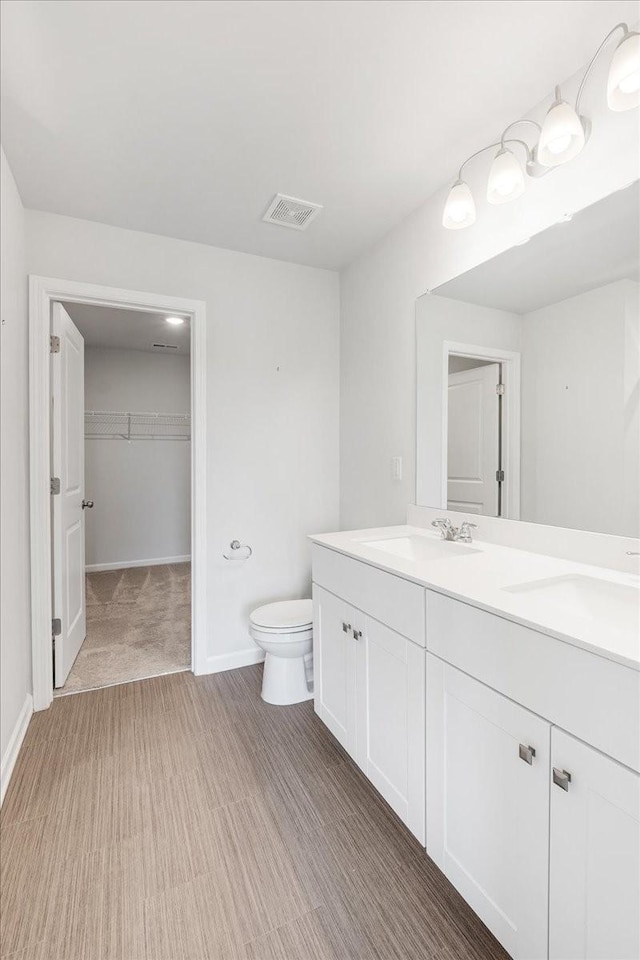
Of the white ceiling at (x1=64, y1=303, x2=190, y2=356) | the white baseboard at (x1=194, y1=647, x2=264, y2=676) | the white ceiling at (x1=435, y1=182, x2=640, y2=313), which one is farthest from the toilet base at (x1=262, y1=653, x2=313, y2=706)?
the white ceiling at (x1=64, y1=303, x2=190, y2=356)

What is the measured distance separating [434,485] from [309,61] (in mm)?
1582

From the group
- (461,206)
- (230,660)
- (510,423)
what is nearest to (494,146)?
(461,206)

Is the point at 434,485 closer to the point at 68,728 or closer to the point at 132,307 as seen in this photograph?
the point at 132,307

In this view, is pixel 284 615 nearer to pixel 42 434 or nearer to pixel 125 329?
pixel 42 434

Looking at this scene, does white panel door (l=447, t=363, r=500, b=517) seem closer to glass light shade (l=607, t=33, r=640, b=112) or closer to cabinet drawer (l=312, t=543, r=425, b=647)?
cabinet drawer (l=312, t=543, r=425, b=647)

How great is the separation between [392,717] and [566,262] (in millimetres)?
1583

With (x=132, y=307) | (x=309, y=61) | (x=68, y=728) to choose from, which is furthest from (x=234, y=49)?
(x=68, y=728)

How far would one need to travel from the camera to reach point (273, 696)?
7.31 ft

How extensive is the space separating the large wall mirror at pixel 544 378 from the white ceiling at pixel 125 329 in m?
2.43

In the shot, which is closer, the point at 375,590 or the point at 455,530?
the point at 375,590

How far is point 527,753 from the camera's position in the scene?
93cm

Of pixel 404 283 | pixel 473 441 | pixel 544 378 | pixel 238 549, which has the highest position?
pixel 404 283

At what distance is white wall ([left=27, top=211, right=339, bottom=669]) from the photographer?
243 cm

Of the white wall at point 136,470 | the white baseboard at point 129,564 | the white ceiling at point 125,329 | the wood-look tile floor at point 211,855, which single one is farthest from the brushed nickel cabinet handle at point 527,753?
the white baseboard at point 129,564
